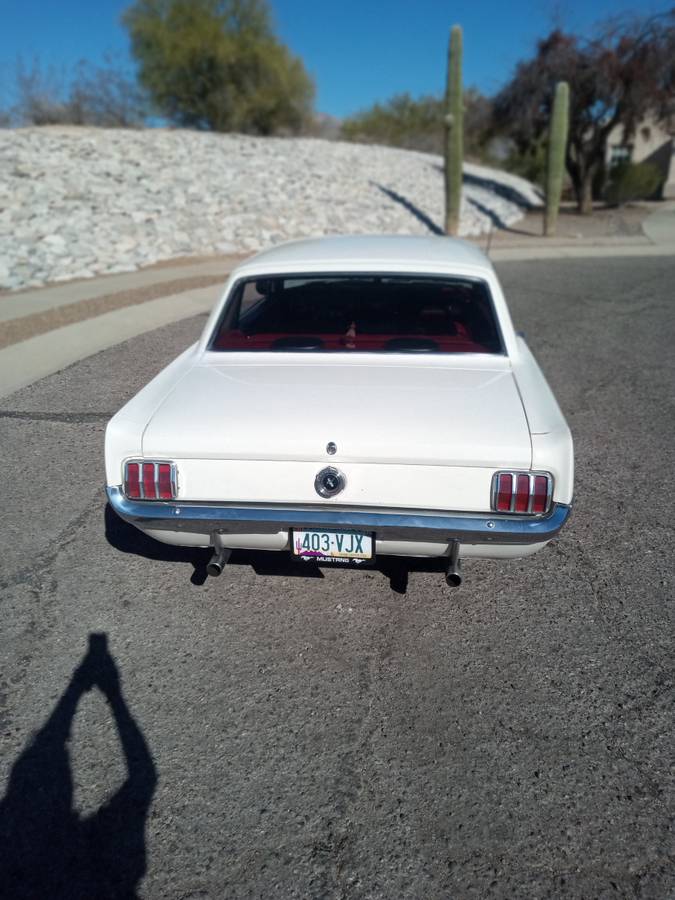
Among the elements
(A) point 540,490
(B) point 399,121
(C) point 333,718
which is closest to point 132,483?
(C) point 333,718

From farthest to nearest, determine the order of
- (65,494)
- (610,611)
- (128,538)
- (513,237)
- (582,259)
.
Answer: (513,237), (582,259), (65,494), (128,538), (610,611)

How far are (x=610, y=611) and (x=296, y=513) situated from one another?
1.59m

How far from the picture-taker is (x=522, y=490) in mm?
2617

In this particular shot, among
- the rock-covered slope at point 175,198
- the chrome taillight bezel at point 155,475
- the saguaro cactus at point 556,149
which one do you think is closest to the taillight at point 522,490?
the chrome taillight bezel at point 155,475

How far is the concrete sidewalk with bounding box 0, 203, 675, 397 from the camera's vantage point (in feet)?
23.3

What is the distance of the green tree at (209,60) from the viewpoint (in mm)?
24344

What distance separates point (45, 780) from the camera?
235cm

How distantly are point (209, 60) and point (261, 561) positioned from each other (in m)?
26.4

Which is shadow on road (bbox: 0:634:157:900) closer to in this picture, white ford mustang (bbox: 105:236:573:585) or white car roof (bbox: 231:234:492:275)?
white ford mustang (bbox: 105:236:573:585)

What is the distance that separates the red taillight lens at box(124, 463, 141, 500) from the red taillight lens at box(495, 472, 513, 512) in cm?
144

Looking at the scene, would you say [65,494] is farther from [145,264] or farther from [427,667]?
[145,264]

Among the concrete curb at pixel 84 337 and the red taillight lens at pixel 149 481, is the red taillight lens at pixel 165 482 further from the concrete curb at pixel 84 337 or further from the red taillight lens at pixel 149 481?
the concrete curb at pixel 84 337

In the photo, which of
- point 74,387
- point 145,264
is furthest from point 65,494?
point 145,264

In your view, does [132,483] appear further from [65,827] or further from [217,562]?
[65,827]
